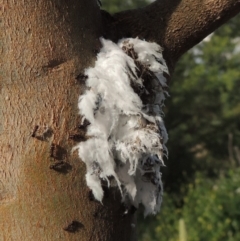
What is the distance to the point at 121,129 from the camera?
0.79 meters

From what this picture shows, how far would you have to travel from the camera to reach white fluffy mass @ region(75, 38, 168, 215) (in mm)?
763

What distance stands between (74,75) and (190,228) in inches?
130

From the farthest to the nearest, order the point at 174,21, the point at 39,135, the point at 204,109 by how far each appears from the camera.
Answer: the point at 204,109 < the point at 174,21 < the point at 39,135

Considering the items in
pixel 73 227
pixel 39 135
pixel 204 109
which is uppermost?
pixel 39 135

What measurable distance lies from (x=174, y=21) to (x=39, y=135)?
1.20 ft

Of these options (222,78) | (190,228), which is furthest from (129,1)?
(190,228)

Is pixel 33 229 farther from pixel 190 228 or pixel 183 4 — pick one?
pixel 190 228

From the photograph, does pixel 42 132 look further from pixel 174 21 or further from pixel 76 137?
pixel 174 21

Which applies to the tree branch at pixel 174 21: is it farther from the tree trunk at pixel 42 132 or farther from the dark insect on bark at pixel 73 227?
the dark insect on bark at pixel 73 227

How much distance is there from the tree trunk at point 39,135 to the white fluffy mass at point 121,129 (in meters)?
0.02

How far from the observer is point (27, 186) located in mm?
743

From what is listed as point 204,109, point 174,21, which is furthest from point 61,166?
point 204,109

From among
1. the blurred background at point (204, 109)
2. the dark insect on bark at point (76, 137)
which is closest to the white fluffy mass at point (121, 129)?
the dark insect on bark at point (76, 137)

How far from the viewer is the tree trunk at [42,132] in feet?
2.44
